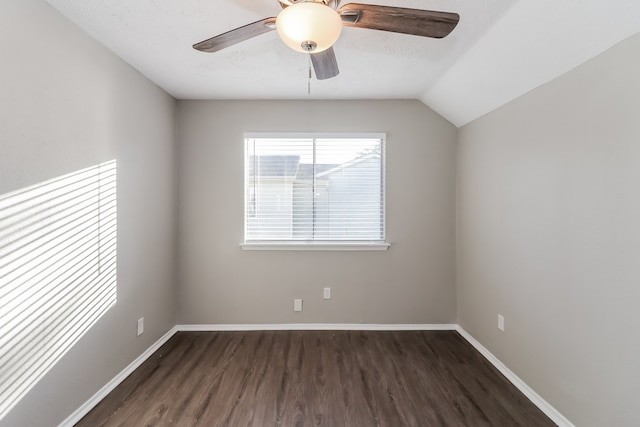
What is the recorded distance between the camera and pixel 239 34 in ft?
4.46

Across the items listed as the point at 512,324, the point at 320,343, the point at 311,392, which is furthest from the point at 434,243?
the point at 311,392

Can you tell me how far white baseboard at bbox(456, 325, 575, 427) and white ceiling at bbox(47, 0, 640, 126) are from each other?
6.87ft

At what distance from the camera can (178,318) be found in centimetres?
306

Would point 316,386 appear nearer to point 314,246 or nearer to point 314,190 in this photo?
point 314,246

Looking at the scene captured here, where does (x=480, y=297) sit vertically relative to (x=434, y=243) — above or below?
below

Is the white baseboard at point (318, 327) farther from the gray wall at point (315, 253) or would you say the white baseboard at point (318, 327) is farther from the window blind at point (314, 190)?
the window blind at point (314, 190)

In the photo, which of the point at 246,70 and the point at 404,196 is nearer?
the point at 246,70

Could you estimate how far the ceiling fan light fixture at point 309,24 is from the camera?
41.7 inches

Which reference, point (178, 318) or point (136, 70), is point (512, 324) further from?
point (136, 70)

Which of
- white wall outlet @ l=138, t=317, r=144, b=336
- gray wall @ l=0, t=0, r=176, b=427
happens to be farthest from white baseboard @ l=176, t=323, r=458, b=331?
white wall outlet @ l=138, t=317, r=144, b=336

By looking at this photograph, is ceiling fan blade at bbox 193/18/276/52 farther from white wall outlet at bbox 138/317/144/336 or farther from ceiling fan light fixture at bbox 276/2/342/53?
white wall outlet at bbox 138/317/144/336

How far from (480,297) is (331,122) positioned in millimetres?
2230

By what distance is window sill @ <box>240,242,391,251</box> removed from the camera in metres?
3.01

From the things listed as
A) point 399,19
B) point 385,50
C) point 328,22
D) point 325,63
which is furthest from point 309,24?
point 385,50
